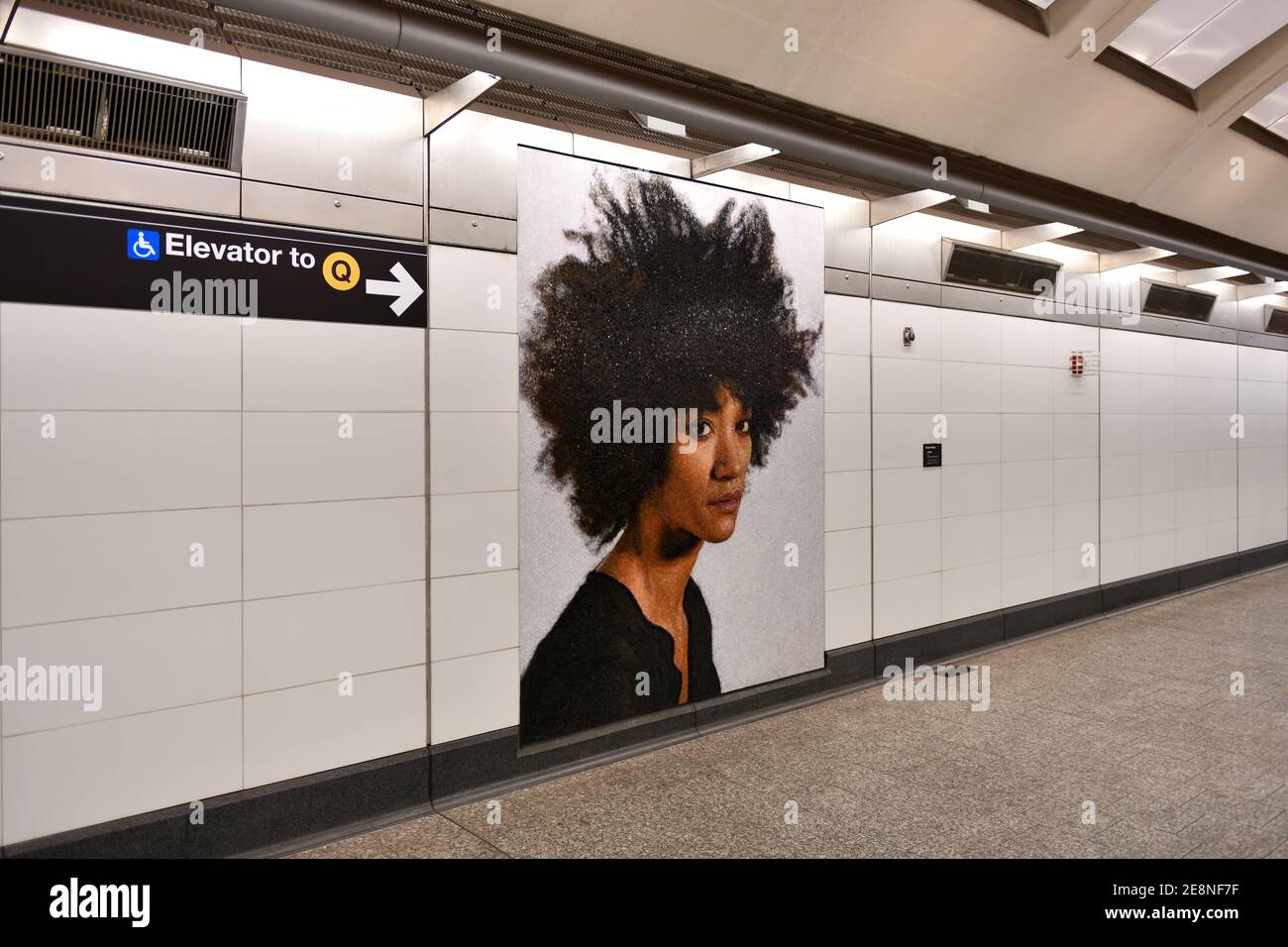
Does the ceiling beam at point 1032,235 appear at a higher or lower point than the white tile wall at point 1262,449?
higher

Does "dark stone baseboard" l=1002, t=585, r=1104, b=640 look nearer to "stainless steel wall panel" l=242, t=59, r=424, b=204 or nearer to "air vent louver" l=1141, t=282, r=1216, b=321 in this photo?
"air vent louver" l=1141, t=282, r=1216, b=321

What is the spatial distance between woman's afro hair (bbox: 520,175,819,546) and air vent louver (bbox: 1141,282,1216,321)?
17.5 feet

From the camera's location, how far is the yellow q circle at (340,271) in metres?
3.97

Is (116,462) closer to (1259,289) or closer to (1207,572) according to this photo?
(1207,572)

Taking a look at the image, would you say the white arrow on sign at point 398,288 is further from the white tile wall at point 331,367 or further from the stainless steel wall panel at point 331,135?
the stainless steel wall panel at point 331,135

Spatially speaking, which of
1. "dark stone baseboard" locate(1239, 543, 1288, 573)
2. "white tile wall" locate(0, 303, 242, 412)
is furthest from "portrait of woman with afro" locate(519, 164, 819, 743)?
"dark stone baseboard" locate(1239, 543, 1288, 573)

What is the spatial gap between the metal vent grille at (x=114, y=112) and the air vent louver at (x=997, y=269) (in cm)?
529

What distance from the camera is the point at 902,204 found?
20.3 ft

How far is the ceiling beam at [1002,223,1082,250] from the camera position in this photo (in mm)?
7027

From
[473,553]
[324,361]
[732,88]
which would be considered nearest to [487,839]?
[473,553]

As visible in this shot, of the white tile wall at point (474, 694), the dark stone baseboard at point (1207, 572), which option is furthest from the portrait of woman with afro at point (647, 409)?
the dark stone baseboard at point (1207, 572)

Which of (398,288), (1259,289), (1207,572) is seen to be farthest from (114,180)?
(1259,289)

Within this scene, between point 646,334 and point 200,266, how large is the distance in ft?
7.70
